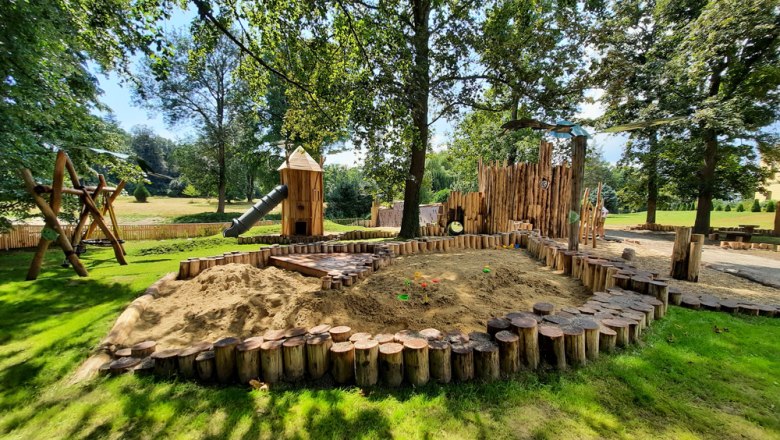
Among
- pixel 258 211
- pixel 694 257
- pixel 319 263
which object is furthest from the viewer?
pixel 258 211

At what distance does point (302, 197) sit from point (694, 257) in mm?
10659

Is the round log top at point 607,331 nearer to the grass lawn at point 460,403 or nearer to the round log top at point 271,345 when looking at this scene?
the grass lawn at point 460,403

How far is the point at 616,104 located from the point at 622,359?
17.6m

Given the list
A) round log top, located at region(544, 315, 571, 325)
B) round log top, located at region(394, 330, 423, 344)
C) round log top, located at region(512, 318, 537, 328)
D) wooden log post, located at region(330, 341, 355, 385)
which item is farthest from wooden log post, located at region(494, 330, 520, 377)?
wooden log post, located at region(330, 341, 355, 385)

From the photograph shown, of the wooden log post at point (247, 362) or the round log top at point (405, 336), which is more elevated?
the round log top at point (405, 336)

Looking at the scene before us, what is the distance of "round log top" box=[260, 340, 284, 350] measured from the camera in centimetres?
262

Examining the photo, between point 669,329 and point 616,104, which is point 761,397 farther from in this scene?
point 616,104

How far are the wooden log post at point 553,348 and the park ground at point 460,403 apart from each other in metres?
0.13

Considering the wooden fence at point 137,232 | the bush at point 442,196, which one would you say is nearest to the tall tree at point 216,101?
the wooden fence at point 137,232

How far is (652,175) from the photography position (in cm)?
1538

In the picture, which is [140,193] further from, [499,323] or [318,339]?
[499,323]

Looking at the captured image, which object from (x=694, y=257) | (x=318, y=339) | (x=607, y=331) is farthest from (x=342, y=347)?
(x=694, y=257)

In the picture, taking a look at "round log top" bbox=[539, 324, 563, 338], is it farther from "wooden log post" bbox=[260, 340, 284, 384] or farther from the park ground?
"wooden log post" bbox=[260, 340, 284, 384]

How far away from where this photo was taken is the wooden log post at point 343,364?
8.36 feet
